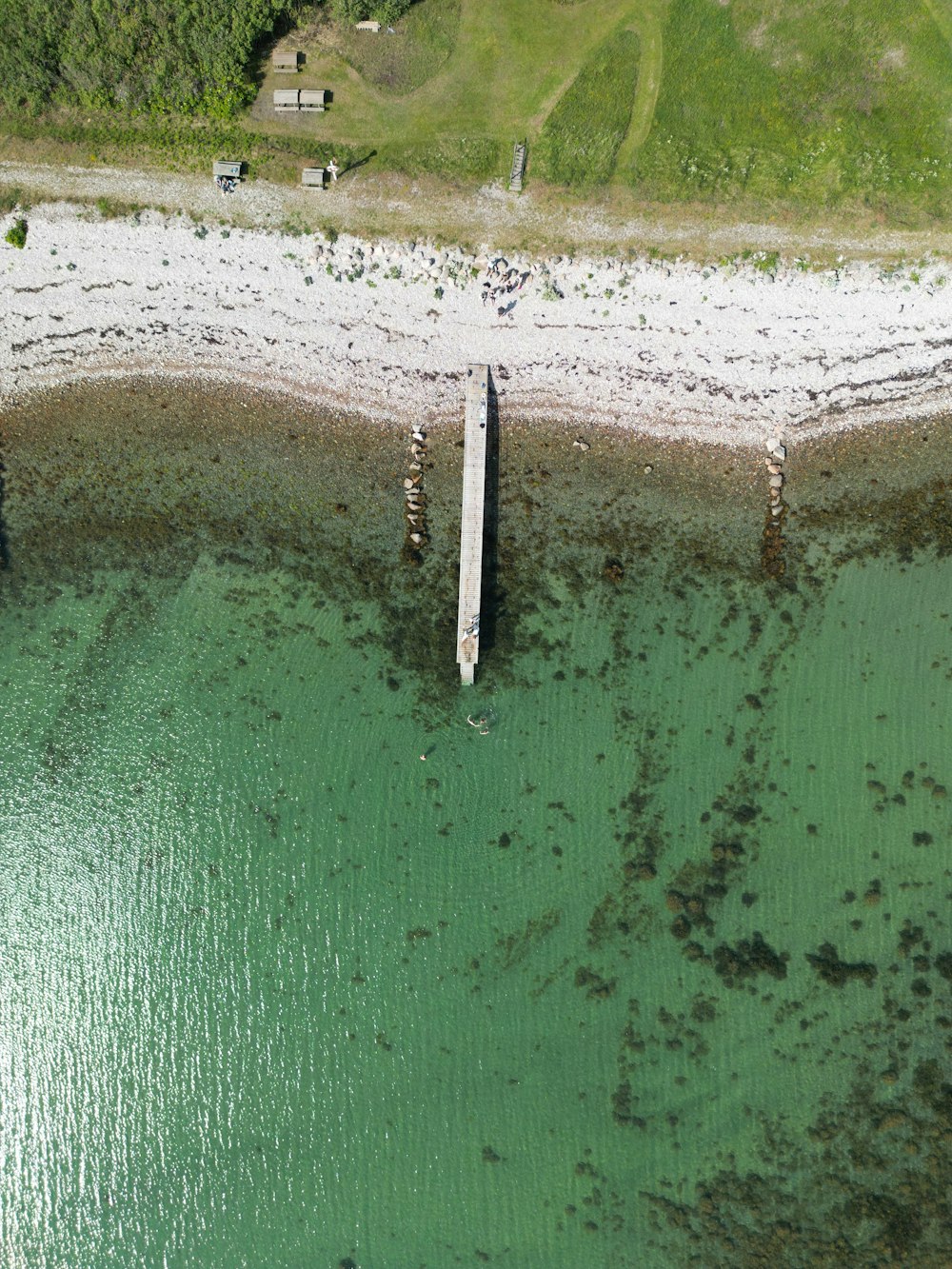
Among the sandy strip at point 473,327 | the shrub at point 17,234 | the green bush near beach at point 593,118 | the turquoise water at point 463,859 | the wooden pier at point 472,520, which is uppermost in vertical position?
the green bush near beach at point 593,118

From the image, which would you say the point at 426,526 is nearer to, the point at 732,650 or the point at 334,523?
the point at 334,523

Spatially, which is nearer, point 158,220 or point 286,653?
point 158,220

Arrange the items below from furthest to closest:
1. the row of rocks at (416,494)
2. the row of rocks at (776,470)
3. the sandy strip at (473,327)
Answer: the row of rocks at (416,494)
the row of rocks at (776,470)
the sandy strip at (473,327)

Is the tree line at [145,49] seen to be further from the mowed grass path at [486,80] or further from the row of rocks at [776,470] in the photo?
the row of rocks at [776,470]

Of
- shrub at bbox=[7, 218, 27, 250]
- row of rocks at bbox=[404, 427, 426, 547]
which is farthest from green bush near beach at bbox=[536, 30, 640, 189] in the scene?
shrub at bbox=[7, 218, 27, 250]

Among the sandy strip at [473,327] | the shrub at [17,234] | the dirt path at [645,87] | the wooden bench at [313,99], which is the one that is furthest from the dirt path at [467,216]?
the wooden bench at [313,99]

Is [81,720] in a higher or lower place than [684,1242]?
higher

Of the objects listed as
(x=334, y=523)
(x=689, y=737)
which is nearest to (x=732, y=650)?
(x=689, y=737)

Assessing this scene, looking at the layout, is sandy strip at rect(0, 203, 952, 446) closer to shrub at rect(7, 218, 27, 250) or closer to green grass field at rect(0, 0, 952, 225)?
shrub at rect(7, 218, 27, 250)
